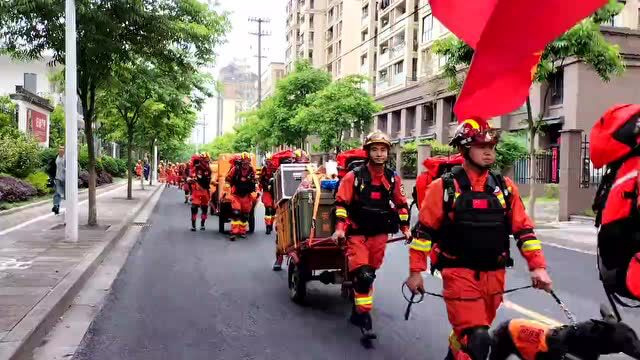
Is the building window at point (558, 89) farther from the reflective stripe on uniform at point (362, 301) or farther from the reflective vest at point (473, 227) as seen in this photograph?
the reflective vest at point (473, 227)

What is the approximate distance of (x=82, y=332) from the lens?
6.39 meters

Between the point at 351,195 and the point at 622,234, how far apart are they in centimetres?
333

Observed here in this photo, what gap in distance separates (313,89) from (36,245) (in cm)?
2906

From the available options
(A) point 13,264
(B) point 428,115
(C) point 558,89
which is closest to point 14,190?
(A) point 13,264

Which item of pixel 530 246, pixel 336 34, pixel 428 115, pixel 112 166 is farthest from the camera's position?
pixel 336 34

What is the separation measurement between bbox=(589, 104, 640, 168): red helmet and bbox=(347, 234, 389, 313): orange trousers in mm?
3043

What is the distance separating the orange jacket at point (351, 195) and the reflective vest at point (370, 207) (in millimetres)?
35

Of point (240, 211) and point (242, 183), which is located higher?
point (242, 183)

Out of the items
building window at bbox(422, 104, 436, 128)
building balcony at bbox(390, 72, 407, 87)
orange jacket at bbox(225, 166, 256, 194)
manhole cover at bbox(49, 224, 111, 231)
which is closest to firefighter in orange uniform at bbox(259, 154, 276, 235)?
orange jacket at bbox(225, 166, 256, 194)

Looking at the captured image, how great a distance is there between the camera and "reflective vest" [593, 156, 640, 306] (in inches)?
122

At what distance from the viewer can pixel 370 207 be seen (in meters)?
6.19

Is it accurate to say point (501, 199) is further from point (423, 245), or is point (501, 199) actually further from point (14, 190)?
point (14, 190)

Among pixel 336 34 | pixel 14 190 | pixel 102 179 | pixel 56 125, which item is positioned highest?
pixel 336 34

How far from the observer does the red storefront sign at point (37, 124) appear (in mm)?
29781
